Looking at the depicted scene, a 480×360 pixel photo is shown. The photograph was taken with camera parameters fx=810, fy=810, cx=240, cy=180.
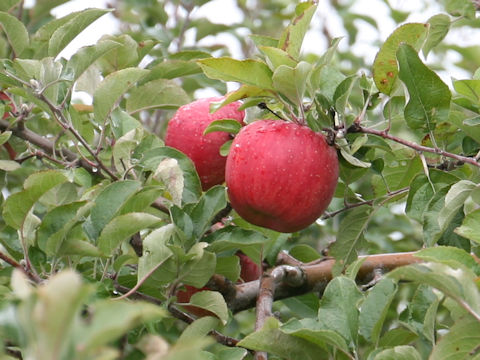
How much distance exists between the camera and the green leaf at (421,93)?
1.20 m

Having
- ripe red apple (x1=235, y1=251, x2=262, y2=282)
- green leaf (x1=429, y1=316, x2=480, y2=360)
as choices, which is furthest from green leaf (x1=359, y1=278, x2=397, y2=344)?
ripe red apple (x1=235, y1=251, x2=262, y2=282)

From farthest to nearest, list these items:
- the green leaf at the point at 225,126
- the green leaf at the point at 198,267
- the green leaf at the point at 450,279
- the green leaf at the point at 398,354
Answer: the green leaf at the point at 225,126, the green leaf at the point at 198,267, the green leaf at the point at 398,354, the green leaf at the point at 450,279

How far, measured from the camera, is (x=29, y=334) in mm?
600

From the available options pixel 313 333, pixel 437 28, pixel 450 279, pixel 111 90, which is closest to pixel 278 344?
pixel 313 333

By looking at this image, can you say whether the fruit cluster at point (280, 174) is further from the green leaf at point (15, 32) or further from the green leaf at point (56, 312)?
the green leaf at point (56, 312)

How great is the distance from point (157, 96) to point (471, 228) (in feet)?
2.52

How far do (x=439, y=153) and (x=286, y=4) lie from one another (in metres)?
2.20

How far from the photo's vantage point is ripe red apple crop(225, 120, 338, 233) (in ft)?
4.07

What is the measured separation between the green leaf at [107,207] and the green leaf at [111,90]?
0.23 meters

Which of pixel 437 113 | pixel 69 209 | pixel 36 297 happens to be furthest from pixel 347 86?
pixel 36 297

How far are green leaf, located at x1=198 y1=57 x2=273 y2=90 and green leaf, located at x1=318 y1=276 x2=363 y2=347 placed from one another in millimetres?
316

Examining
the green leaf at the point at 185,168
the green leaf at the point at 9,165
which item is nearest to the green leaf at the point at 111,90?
the green leaf at the point at 185,168

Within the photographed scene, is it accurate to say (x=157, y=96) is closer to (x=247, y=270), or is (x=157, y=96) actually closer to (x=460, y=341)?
(x=247, y=270)

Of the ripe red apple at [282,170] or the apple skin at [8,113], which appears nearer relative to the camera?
the ripe red apple at [282,170]
